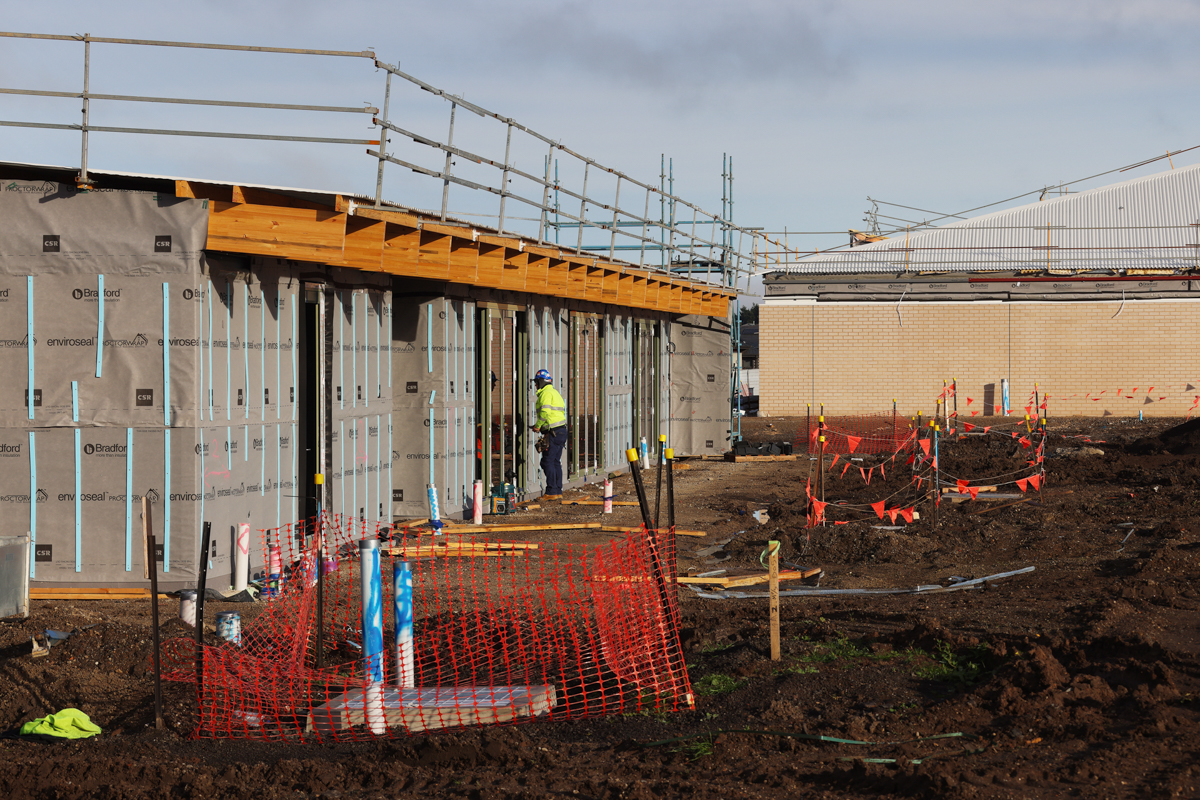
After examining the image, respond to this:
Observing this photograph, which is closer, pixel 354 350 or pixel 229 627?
pixel 229 627

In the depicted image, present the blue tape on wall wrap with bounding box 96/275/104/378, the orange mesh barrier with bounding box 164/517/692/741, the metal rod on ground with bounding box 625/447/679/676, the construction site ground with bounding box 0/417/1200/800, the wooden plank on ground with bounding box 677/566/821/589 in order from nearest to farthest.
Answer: the construction site ground with bounding box 0/417/1200/800
the orange mesh barrier with bounding box 164/517/692/741
the metal rod on ground with bounding box 625/447/679/676
the blue tape on wall wrap with bounding box 96/275/104/378
the wooden plank on ground with bounding box 677/566/821/589

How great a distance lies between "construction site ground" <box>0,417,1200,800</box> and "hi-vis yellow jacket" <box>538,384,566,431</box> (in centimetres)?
559

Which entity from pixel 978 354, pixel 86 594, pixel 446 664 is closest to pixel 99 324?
pixel 86 594

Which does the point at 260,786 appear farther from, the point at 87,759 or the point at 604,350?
the point at 604,350

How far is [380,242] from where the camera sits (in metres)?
11.4

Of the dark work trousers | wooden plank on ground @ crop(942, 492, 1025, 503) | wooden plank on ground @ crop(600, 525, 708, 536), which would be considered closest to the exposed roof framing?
the dark work trousers

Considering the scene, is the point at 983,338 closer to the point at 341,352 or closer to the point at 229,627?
the point at 341,352

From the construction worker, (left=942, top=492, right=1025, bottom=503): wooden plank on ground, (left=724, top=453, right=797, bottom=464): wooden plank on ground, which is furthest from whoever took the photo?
(left=724, top=453, right=797, bottom=464): wooden plank on ground

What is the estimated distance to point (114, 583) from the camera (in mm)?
10281

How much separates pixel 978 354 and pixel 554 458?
2390 centimetres

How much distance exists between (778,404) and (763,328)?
8.62 feet

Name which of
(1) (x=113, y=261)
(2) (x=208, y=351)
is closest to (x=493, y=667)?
(2) (x=208, y=351)

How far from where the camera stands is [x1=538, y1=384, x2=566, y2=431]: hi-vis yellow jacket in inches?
661

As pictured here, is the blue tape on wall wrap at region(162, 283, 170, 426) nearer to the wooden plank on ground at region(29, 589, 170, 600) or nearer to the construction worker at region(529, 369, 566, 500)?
the wooden plank on ground at region(29, 589, 170, 600)
